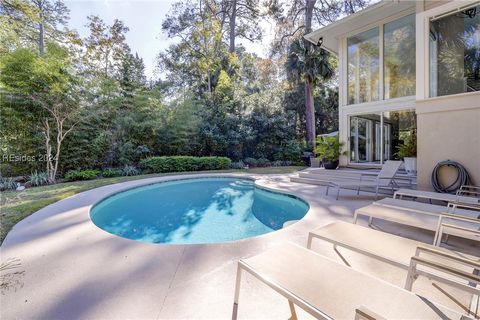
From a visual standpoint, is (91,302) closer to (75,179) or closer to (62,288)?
(62,288)

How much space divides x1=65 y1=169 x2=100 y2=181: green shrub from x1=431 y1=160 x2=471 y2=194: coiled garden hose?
11.9 m

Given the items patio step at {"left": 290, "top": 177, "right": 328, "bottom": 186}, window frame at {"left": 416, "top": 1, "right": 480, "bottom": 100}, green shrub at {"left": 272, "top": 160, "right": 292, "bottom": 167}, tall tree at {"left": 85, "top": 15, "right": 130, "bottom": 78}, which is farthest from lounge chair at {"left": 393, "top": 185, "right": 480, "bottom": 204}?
tall tree at {"left": 85, "top": 15, "right": 130, "bottom": 78}

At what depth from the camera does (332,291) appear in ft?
5.68

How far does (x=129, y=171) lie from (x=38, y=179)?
11.0 feet

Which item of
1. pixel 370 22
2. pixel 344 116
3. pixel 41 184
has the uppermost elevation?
pixel 370 22

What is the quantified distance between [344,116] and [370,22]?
3.23 m

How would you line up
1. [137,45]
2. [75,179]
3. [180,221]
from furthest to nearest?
[137,45]
[75,179]
[180,221]

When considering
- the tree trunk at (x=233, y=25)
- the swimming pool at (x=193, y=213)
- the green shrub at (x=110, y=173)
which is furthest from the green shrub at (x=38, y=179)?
the tree trunk at (x=233, y=25)

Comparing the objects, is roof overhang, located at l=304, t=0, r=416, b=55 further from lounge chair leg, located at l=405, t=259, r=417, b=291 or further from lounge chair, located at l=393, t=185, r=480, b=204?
lounge chair leg, located at l=405, t=259, r=417, b=291

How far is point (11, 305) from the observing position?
2.17 m

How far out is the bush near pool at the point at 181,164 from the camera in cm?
1192

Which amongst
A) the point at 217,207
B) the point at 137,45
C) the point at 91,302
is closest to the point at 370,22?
the point at 217,207

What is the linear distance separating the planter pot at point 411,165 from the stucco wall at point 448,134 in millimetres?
1627

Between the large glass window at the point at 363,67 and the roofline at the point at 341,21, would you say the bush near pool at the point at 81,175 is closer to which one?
the roofline at the point at 341,21
